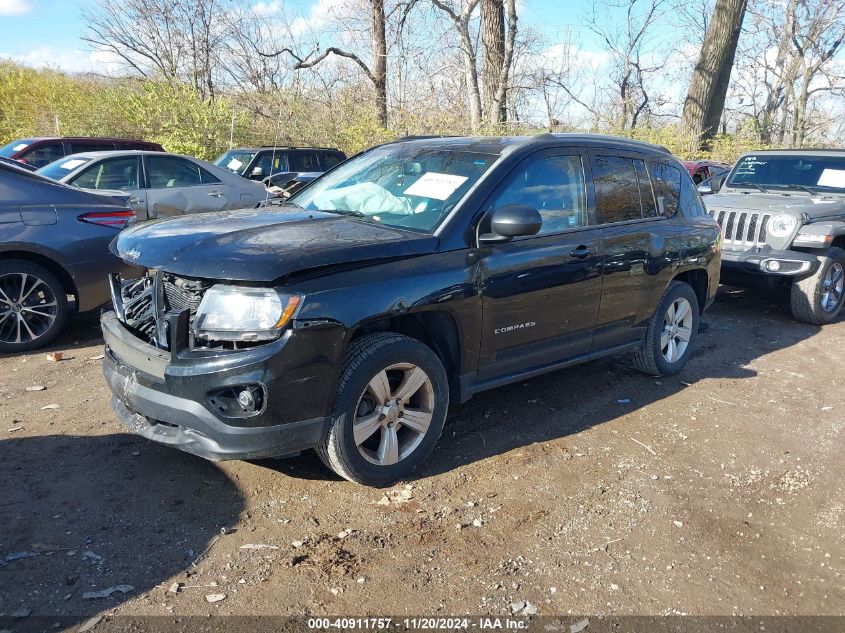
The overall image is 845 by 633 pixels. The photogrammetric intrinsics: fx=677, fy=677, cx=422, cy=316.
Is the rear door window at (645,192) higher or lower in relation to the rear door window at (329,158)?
lower

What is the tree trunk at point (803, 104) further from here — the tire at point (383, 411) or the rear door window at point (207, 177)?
the tire at point (383, 411)

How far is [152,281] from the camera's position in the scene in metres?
3.67

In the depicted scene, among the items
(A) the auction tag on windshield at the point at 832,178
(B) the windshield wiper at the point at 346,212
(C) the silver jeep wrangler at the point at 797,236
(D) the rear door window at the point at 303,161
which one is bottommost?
(C) the silver jeep wrangler at the point at 797,236

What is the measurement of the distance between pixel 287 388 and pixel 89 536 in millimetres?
1152

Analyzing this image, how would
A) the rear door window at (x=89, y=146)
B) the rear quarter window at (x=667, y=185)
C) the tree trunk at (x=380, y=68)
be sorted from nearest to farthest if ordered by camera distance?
the rear quarter window at (x=667, y=185) < the rear door window at (x=89, y=146) < the tree trunk at (x=380, y=68)

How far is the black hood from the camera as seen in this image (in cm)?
316

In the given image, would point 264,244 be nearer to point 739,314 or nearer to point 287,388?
point 287,388

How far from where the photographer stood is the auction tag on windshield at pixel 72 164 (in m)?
8.85

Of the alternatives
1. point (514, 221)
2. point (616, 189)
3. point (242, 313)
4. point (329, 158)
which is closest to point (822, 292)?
point (616, 189)

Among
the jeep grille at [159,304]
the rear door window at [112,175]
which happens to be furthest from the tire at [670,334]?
the rear door window at [112,175]

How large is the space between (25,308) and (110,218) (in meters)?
1.05

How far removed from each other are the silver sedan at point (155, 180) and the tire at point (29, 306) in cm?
297

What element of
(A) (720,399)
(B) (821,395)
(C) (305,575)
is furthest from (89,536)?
(B) (821,395)

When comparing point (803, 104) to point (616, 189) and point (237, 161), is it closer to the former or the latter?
point (237, 161)
